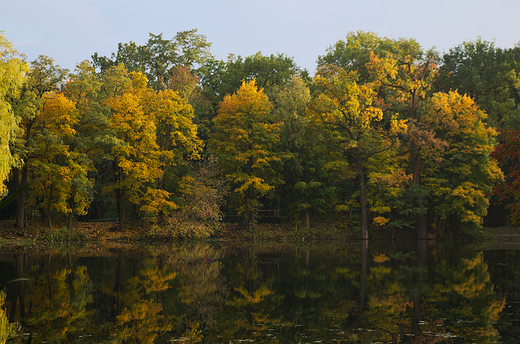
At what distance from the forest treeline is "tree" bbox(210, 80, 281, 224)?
122mm

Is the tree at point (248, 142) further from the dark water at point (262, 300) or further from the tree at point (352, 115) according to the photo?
the dark water at point (262, 300)

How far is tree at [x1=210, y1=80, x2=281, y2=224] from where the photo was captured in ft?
141

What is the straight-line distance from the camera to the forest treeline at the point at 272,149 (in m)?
38.7

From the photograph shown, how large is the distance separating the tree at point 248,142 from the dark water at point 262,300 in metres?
17.1

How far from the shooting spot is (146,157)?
40.9 meters

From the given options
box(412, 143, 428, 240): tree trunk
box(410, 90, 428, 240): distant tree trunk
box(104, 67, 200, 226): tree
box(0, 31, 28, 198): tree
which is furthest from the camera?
box(410, 90, 428, 240): distant tree trunk

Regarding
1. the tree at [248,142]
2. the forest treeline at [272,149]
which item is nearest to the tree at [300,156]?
the forest treeline at [272,149]

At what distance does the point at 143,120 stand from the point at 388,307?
101 feet

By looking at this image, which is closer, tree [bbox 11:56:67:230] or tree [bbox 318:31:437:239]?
tree [bbox 11:56:67:230]

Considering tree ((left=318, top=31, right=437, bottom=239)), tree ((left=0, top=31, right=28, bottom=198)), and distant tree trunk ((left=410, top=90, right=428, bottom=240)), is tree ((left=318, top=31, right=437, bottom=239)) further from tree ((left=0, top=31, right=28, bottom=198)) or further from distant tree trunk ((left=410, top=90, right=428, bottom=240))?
tree ((left=0, top=31, right=28, bottom=198))

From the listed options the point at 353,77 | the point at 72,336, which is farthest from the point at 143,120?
the point at 72,336

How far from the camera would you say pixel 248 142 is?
43375 millimetres

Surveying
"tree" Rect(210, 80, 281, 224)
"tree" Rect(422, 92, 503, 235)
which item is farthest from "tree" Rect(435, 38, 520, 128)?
"tree" Rect(210, 80, 281, 224)

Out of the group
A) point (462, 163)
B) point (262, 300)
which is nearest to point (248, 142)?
point (462, 163)
